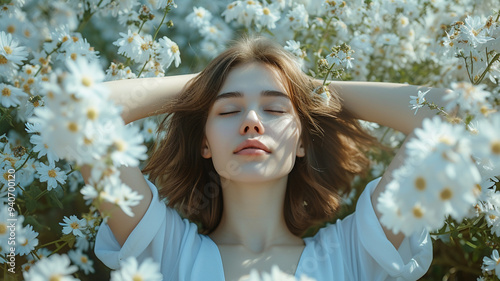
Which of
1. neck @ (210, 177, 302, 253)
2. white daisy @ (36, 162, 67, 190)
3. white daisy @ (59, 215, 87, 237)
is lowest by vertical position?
white daisy @ (59, 215, 87, 237)

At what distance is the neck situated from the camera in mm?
1559

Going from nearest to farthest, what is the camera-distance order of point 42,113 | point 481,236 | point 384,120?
point 42,113
point 481,236
point 384,120

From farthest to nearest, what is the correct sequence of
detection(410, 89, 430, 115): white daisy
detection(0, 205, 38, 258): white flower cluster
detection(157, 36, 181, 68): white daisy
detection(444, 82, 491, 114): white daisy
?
detection(157, 36, 181, 68): white daisy < detection(410, 89, 430, 115): white daisy < detection(0, 205, 38, 258): white flower cluster < detection(444, 82, 491, 114): white daisy

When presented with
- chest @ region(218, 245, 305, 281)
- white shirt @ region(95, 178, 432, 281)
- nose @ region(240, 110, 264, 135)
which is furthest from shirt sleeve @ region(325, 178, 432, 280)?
nose @ region(240, 110, 264, 135)

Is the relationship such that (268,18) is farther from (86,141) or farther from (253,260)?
(86,141)

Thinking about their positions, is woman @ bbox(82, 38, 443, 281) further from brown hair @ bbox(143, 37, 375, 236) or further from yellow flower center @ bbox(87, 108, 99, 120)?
yellow flower center @ bbox(87, 108, 99, 120)

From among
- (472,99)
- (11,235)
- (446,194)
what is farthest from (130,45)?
(446,194)

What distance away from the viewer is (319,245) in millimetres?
1592

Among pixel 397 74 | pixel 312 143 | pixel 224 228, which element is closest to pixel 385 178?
pixel 312 143

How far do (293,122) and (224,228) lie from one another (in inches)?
15.3

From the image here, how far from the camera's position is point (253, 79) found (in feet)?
4.94

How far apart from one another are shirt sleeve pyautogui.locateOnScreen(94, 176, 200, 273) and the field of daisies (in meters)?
0.07

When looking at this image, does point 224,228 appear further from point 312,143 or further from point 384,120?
point 384,120

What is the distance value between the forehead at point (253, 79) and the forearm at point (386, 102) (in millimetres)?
216
